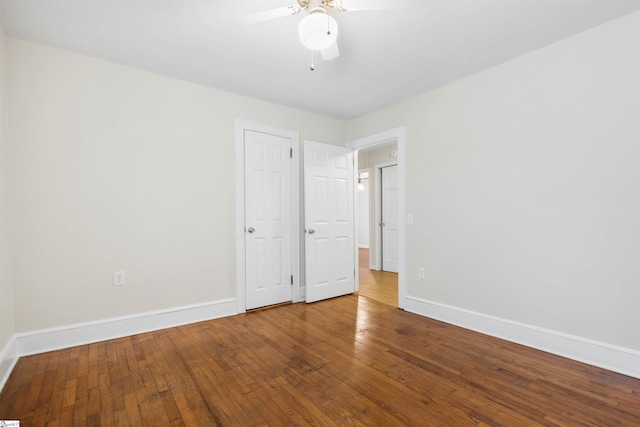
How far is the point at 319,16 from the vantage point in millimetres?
1626

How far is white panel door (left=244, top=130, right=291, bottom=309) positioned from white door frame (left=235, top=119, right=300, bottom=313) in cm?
5

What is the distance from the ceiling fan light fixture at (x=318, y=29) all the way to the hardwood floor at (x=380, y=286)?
316cm

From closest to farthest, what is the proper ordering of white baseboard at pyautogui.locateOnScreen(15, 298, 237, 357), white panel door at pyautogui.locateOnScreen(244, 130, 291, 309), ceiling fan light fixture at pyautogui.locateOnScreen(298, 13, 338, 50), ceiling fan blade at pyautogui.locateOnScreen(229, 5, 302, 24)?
1. ceiling fan light fixture at pyautogui.locateOnScreen(298, 13, 338, 50)
2. ceiling fan blade at pyautogui.locateOnScreen(229, 5, 302, 24)
3. white baseboard at pyautogui.locateOnScreen(15, 298, 237, 357)
4. white panel door at pyautogui.locateOnScreen(244, 130, 291, 309)

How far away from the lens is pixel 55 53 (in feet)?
8.35

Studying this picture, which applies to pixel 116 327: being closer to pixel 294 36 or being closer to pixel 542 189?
pixel 294 36

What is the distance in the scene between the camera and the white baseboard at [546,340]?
2143mm

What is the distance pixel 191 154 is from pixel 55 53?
1.33m

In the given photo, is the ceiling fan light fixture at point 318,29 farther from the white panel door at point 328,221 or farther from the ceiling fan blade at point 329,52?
the white panel door at point 328,221

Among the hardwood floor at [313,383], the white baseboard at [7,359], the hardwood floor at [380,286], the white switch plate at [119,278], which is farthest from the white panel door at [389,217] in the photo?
the white baseboard at [7,359]

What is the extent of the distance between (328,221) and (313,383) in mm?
2384

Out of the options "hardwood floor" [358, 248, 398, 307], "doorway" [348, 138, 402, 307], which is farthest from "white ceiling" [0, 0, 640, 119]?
"doorway" [348, 138, 402, 307]

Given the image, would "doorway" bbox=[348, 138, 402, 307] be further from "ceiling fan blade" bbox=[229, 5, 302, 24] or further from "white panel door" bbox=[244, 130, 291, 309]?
"ceiling fan blade" bbox=[229, 5, 302, 24]

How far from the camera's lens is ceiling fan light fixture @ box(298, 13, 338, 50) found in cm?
163

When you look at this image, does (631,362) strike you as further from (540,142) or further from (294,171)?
(294,171)
